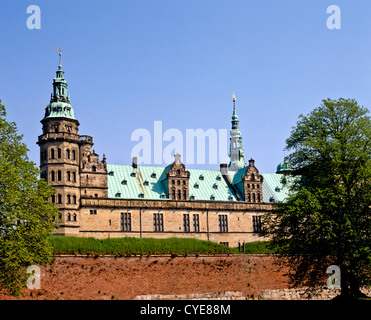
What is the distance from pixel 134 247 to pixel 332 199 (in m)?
20.5

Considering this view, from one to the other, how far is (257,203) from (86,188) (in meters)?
20.5

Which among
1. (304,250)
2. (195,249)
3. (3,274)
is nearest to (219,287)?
(195,249)

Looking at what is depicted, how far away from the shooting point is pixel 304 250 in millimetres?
29906

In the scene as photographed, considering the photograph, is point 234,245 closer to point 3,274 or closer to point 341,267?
point 341,267

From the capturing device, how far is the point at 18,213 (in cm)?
2705

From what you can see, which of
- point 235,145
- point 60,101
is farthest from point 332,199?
point 235,145

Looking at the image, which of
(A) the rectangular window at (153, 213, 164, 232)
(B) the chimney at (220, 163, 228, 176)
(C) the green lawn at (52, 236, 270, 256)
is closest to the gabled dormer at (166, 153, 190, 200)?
(A) the rectangular window at (153, 213, 164, 232)

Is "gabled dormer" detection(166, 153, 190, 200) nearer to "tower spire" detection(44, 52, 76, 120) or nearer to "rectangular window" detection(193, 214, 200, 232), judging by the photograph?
"rectangular window" detection(193, 214, 200, 232)

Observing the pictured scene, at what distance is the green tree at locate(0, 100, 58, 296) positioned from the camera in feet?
85.6

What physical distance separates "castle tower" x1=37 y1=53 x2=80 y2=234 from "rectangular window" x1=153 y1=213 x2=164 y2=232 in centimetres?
870

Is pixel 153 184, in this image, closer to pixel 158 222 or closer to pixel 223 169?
pixel 158 222

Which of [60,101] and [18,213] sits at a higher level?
[60,101]

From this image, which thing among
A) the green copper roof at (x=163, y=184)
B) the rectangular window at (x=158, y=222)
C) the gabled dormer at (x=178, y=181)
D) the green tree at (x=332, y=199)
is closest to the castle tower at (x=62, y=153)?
the green copper roof at (x=163, y=184)

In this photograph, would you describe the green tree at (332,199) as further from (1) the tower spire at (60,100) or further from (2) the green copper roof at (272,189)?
(2) the green copper roof at (272,189)
